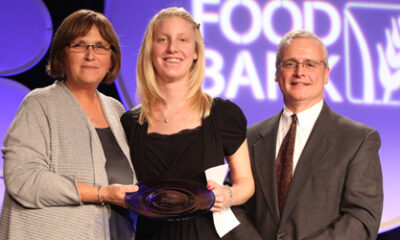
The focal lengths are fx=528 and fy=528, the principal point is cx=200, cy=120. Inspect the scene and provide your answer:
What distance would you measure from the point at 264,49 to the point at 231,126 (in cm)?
185

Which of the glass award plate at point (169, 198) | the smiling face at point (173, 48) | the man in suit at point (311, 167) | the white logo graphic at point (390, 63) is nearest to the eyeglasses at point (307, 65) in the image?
the man in suit at point (311, 167)

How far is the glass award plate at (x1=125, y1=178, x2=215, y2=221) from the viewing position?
2107 mm

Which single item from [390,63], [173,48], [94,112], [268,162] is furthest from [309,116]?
[390,63]

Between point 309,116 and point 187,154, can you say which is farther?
point 309,116

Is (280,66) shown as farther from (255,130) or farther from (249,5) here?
(249,5)

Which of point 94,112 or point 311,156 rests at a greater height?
point 94,112

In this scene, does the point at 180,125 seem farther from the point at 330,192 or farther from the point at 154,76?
the point at 330,192

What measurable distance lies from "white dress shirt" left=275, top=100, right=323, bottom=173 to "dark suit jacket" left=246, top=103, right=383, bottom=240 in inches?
2.3

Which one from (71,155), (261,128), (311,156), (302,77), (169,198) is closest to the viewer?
(169,198)

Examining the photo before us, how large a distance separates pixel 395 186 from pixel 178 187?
9.47 feet

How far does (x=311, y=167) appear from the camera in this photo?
8.15 ft

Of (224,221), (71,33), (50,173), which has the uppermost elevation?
(71,33)

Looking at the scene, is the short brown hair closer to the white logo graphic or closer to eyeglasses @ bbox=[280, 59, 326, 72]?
eyeglasses @ bbox=[280, 59, 326, 72]

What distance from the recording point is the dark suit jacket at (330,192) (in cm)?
239
